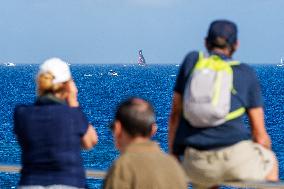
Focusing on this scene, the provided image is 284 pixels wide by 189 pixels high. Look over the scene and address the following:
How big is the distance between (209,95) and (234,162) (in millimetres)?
395

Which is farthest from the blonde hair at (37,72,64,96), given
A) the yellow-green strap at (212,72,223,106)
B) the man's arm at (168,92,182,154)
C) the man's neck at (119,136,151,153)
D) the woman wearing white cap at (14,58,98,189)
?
the man's neck at (119,136,151,153)

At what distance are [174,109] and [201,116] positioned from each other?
28 centimetres

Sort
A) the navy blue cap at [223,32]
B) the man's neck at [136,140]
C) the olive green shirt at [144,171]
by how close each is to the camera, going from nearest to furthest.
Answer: the olive green shirt at [144,171], the man's neck at [136,140], the navy blue cap at [223,32]

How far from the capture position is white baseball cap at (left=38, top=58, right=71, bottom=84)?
4.54 m

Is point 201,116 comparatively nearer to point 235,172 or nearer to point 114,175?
point 235,172

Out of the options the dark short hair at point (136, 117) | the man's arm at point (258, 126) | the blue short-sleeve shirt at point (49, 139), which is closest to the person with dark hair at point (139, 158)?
the dark short hair at point (136, 117)

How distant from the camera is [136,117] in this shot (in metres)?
3.73

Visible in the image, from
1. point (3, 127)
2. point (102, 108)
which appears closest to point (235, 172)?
point (3, 127)

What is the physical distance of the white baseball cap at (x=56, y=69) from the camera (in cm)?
454

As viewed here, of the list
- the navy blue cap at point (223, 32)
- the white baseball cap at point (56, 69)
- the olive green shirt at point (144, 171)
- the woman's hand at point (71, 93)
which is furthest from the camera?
the navy blue cap at point (223, 32)

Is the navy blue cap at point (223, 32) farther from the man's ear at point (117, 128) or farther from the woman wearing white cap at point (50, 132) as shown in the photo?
the man's ear at point (117, 128)

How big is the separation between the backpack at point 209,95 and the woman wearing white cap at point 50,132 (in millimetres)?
530

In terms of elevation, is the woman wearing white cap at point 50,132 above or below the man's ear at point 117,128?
below

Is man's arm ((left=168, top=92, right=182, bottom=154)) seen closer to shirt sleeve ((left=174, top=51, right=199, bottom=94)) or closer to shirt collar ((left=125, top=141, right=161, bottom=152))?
shirt sleeve ((left=174, top=51, right=199, bottom=94))
